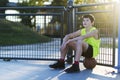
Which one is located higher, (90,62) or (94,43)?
(94,43)

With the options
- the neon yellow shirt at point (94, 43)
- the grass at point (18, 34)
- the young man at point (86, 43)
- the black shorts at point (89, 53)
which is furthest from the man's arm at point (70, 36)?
the grass at point (18, 34)

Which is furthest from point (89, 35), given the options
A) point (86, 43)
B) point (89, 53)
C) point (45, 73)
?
point (45, 73)

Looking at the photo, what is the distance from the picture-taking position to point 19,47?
956 cm

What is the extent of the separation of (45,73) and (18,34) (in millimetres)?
2460

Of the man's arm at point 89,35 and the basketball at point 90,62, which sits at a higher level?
the man's arm at point 89,35

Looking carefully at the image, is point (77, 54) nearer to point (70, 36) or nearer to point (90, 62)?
point (90, 62)

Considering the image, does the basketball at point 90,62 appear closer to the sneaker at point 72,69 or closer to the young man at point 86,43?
the young man at point 86,43

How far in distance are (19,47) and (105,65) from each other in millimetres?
2635

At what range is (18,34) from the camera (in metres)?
9.47

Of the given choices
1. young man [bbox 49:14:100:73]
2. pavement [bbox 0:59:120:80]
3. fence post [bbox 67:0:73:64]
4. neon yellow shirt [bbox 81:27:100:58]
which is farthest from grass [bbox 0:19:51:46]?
neon yellow shirt [bbox 81:27:100:58]

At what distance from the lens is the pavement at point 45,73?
6.75 meters

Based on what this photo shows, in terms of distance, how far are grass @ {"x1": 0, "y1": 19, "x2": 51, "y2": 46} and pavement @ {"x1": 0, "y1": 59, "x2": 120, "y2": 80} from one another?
0.91m

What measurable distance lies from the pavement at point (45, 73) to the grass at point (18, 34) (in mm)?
905

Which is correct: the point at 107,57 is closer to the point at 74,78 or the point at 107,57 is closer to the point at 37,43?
the point at 74,78
